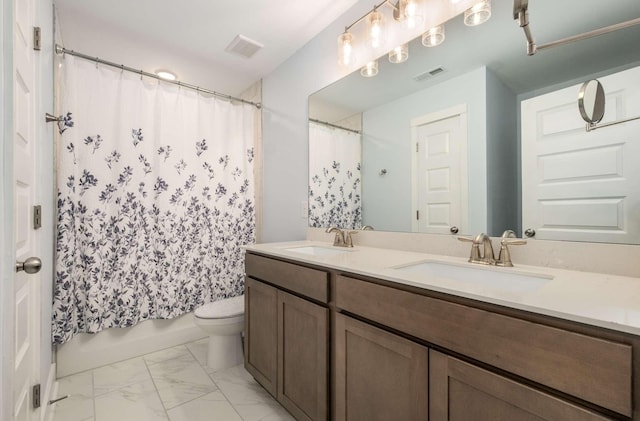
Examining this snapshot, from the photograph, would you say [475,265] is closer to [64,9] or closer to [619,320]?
[619,320]

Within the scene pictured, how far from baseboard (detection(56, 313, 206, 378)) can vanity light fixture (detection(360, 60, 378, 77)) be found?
2220 mm

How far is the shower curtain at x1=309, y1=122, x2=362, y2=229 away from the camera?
181 cm

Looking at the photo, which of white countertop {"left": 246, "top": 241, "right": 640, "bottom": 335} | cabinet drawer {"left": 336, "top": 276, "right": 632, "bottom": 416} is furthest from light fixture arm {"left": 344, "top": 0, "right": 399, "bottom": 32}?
cabinet drawer {"left": 336, "top": 276, "right": 632, "bottom": 416}

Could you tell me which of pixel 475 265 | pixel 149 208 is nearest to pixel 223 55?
pixel 149 208

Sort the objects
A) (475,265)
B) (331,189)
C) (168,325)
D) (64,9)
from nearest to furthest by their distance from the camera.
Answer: (475,265), (64,9), (331,189), (168,325)

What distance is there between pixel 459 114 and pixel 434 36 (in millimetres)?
414

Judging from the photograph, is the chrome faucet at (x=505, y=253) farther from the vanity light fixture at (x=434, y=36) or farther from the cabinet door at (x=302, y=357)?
the vanity light fixture at (x=434, y=36)

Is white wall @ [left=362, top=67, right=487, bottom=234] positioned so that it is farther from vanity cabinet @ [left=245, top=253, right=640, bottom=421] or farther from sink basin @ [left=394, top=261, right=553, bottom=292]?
vanity cabinet @ [left=245, top=253, right=640, bottom=421]

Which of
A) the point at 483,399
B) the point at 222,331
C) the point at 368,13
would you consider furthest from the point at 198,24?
the point at 483,399

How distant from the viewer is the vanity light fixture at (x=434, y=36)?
1.35 metres

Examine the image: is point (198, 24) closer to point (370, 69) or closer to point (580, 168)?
point (370, 69)

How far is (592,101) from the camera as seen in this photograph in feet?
3.14

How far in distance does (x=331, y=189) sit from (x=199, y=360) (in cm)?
153

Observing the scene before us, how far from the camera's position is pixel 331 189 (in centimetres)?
197
